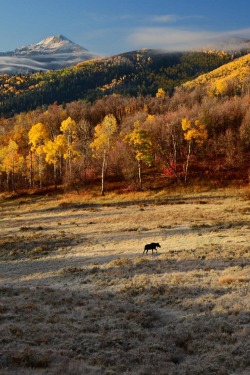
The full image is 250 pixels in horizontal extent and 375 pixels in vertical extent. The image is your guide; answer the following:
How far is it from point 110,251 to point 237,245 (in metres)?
10.4

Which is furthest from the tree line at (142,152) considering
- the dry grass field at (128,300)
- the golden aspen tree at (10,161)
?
the dry grass field at (128,300)

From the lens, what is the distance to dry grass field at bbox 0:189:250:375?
410 inches

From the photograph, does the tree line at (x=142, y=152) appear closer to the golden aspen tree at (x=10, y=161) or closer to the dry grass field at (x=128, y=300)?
the golden aspen tree at (x=10, y=161)

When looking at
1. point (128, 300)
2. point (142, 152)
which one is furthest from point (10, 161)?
point (128, 300)

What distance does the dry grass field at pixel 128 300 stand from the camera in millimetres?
10422

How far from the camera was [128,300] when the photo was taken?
658 inches

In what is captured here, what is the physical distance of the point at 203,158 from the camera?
84.2 meters

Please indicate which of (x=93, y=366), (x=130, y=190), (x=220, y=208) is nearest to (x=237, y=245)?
(x=93, y=366)

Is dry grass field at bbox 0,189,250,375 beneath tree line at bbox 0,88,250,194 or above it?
beneath

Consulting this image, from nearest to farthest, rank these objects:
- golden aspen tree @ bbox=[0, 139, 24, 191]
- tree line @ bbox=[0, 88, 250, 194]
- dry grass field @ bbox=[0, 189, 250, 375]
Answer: dry grass field @ bbox=[0, 189, 250, 375]
tree line @ bbox=[0, 88, 250, 194]
golden aspen tree @ bbox=[0, 139, 24, 191]

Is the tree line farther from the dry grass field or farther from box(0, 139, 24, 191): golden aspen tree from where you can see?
the dry grass field

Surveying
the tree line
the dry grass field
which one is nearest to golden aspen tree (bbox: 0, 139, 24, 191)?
the tree line

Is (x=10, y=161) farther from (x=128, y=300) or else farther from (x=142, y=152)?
(x=128, y=300)

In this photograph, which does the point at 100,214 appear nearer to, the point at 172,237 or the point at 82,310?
the point at 172,237
